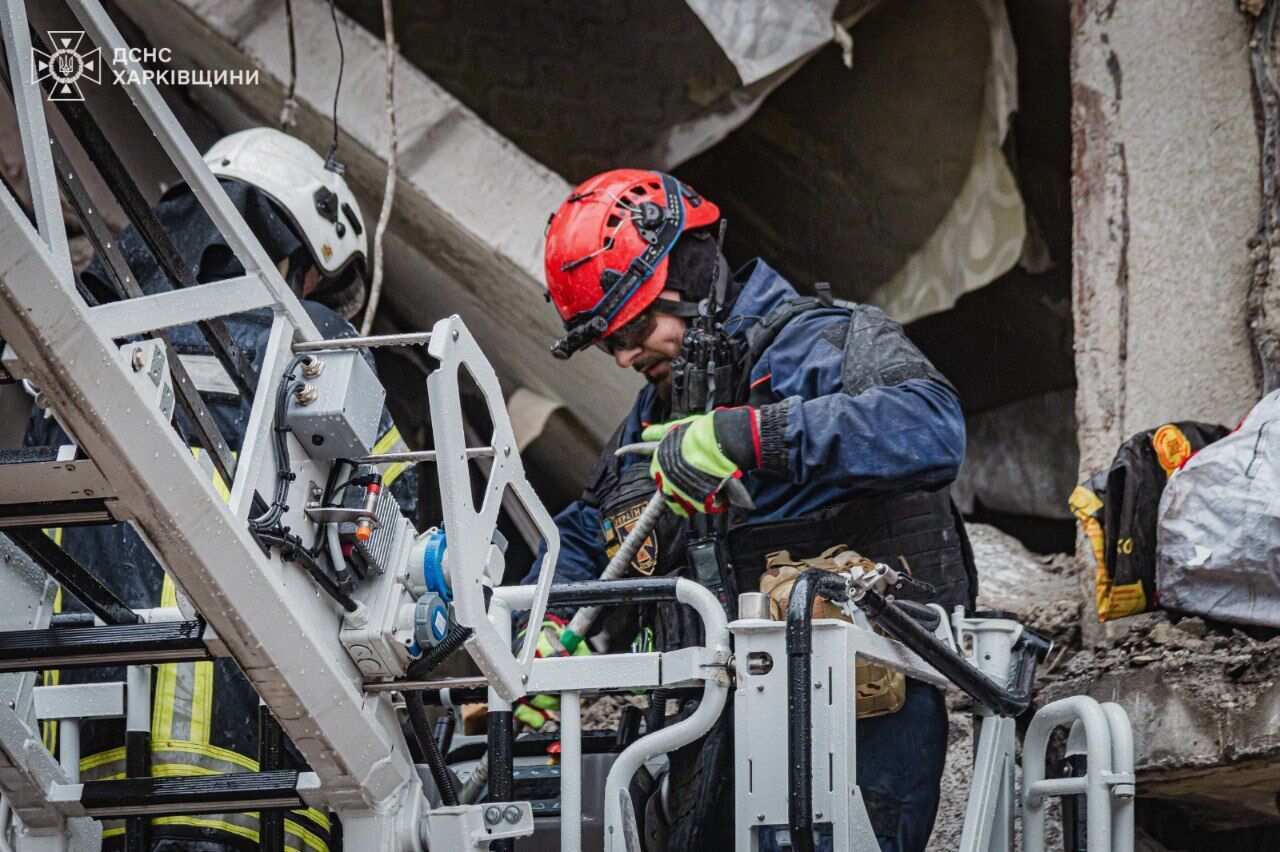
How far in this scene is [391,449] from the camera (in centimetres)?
326

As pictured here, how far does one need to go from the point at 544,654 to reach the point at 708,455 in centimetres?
74

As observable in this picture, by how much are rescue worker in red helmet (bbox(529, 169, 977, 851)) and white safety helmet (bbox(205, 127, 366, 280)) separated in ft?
2.26

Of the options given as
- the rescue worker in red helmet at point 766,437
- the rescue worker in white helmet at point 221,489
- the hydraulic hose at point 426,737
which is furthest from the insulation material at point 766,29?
the hydraulic hose at point 426,737

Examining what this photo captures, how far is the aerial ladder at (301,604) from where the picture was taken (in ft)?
7.02

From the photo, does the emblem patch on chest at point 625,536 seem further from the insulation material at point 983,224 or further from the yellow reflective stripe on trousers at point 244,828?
the insulation material at point 983,224

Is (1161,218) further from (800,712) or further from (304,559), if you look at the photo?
(304,559)

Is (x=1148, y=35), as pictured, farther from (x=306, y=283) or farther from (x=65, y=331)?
(x=65, y=331)

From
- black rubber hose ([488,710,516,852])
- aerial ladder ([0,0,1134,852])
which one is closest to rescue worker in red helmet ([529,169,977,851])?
aerial ladder ([0,0,1134,852])

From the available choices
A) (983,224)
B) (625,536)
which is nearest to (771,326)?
(625,536)

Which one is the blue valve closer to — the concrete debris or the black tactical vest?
the black tactical vest

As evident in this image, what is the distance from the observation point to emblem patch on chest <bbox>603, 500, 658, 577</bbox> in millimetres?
3580

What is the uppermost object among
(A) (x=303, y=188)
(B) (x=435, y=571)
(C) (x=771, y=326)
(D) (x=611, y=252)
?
(A) (x=303, y=188)

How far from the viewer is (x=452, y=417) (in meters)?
2.34

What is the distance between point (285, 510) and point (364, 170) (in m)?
3.36
